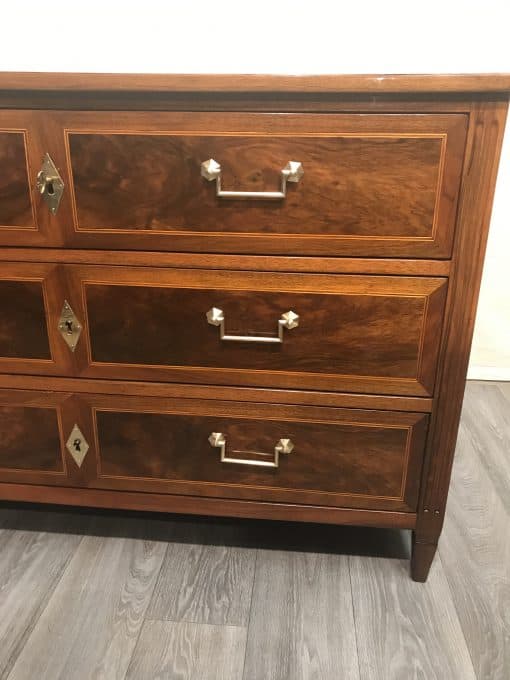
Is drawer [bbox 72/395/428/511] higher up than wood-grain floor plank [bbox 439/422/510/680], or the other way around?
drawer [bbox 72/395/428/511]

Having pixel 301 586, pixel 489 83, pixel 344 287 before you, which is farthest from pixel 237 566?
pixel 489 83

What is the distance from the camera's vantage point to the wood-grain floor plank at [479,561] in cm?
95

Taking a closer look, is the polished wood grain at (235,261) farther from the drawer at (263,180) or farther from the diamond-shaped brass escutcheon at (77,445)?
the diamond-shaped brass escutcheon at (77,445)

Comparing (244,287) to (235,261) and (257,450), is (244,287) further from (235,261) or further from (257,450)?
(257,450)

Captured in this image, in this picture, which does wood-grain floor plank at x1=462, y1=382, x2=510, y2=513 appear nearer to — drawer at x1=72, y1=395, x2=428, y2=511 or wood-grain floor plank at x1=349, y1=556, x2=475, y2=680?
wood-grain floor plank at x1=349, y1=556, x2=475, y2=680

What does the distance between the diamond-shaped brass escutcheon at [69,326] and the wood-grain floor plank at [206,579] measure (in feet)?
1.59

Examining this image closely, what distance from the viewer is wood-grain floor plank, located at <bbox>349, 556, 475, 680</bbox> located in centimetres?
91

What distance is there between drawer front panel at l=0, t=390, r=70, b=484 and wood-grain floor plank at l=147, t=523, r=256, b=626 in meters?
0.28

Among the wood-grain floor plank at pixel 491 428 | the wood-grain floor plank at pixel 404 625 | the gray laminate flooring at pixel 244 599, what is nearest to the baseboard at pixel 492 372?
the wood-grain floor plank at pixel 491 428

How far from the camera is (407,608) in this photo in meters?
1.02

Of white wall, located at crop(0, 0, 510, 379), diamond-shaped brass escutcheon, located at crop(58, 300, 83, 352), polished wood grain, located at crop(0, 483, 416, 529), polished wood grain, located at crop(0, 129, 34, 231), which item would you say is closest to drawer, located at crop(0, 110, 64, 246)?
polished wood grain, located at crop(0, 129, 34, 231)

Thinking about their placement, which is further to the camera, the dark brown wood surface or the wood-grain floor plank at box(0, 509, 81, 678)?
the wood-grain floor plank at box(0, 509, 81, 678)

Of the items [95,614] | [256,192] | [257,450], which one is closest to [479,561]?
[257,450]

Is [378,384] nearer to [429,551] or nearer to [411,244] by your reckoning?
[411,244]
